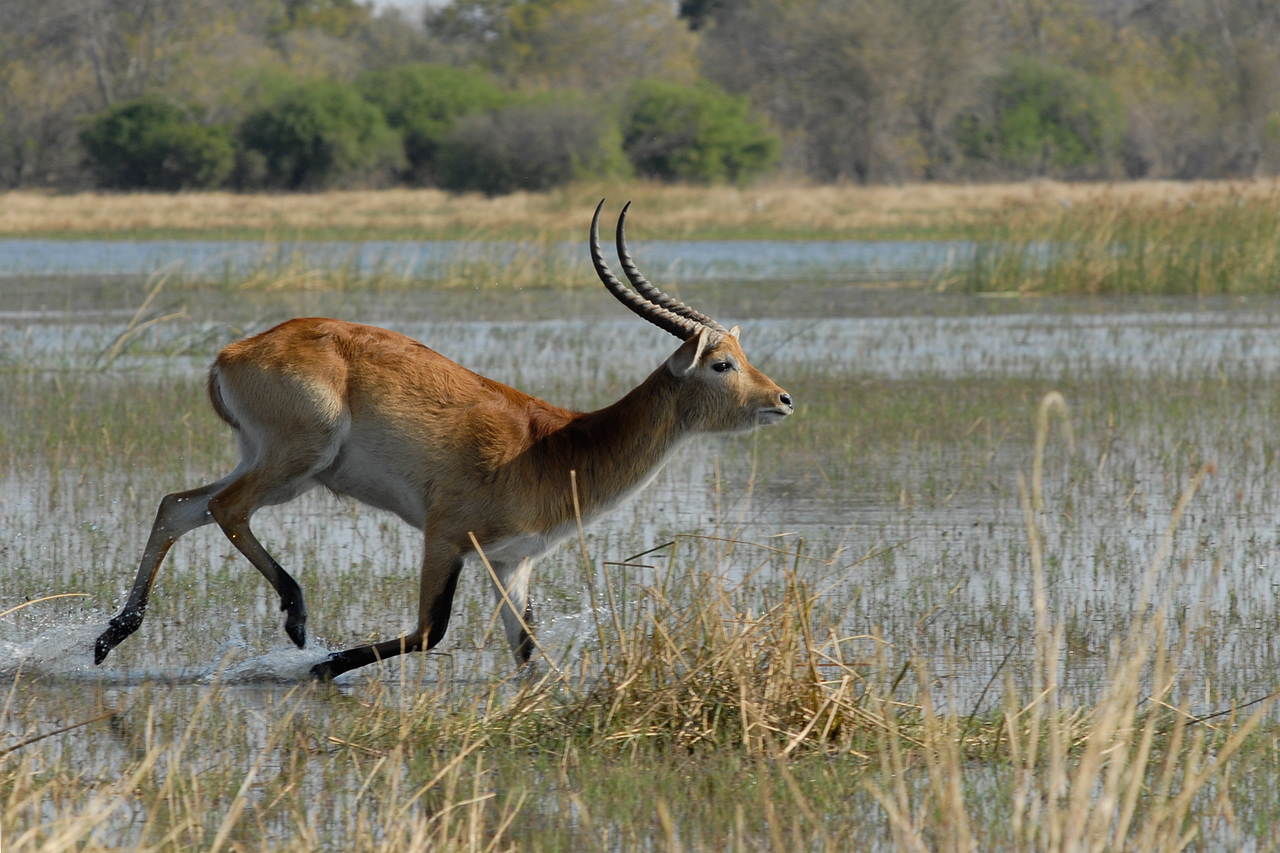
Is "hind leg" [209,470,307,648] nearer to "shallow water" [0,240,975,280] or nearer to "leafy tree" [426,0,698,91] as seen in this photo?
"shallow water" [0,240,975,280]

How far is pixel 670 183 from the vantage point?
3978 centimetres

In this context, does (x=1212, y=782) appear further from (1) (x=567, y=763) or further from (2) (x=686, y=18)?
(2) (x=686, y=18)

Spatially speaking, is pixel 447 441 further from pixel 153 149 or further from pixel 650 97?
pixel 650 97

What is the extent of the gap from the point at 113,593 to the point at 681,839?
2861 mm

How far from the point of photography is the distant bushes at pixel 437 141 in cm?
3747

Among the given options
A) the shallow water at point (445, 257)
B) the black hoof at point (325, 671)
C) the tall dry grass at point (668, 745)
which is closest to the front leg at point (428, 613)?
the black hoof at point (325, 671)

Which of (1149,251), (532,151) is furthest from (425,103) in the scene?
(1149,251)

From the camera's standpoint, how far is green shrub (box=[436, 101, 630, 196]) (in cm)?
3712

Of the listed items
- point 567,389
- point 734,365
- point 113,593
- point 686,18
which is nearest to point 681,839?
point 734,365

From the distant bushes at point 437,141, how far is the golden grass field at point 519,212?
61.5 inches

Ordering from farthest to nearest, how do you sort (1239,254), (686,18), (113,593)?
(686,18) → (1239,254) → (113,593)

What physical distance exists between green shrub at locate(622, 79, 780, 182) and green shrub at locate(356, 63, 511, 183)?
3860 millimetres

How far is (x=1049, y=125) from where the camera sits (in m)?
46.8

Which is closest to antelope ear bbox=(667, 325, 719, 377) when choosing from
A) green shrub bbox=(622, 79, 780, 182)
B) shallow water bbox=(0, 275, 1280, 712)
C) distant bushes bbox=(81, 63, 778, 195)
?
shallow water bbox=(0, 275, 1280, 712)
